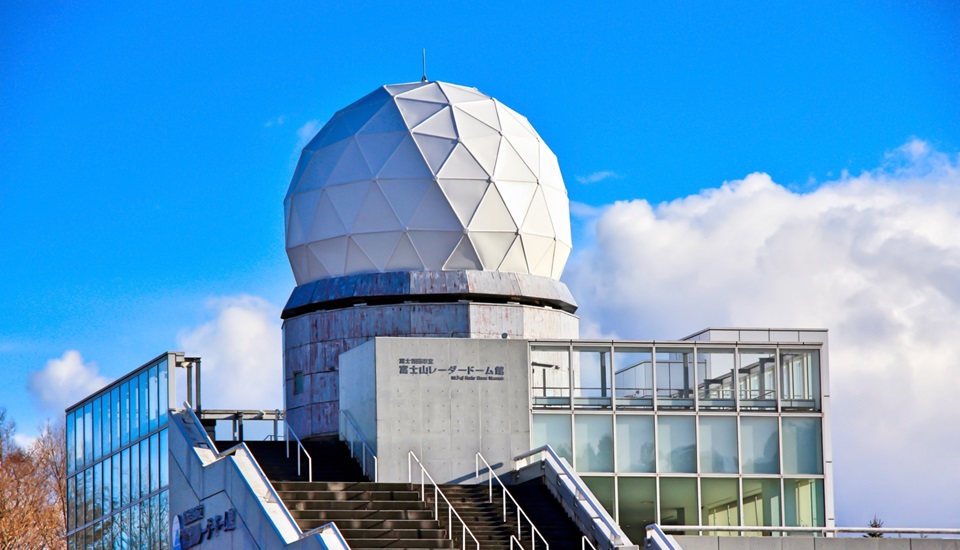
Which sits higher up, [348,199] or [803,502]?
[348,199]

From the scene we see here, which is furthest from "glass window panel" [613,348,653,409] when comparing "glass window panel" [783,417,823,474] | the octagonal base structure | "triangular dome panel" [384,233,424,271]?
"triangular dome panel" [384,233,424,271]

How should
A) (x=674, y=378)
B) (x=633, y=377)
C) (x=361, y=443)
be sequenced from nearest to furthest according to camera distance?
(x=361, y=443) → (x=633, y=377) → (x=674, y=378)

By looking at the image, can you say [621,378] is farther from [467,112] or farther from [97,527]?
[97,527]

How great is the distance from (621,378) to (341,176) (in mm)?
10097

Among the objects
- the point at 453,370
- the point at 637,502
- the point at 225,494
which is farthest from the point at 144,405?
the point at 637,502

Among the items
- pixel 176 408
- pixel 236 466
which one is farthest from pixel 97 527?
pixel 236 466

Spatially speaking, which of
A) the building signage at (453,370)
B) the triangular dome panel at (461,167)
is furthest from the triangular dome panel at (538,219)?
the building signage at (453,370)

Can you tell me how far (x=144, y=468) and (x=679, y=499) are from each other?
1256cm

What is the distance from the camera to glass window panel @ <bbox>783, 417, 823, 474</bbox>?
36.1 meters

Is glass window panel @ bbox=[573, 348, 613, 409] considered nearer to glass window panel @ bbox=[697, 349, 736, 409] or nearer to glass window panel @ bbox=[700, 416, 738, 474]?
glass window panel @ bbox=[697, 349, 736, 409]

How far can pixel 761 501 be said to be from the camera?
117ft

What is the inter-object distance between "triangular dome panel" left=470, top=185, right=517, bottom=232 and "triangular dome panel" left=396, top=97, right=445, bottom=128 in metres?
2.75

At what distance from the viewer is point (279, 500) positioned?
28.6 metres

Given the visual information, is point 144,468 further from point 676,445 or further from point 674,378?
point 674,378
